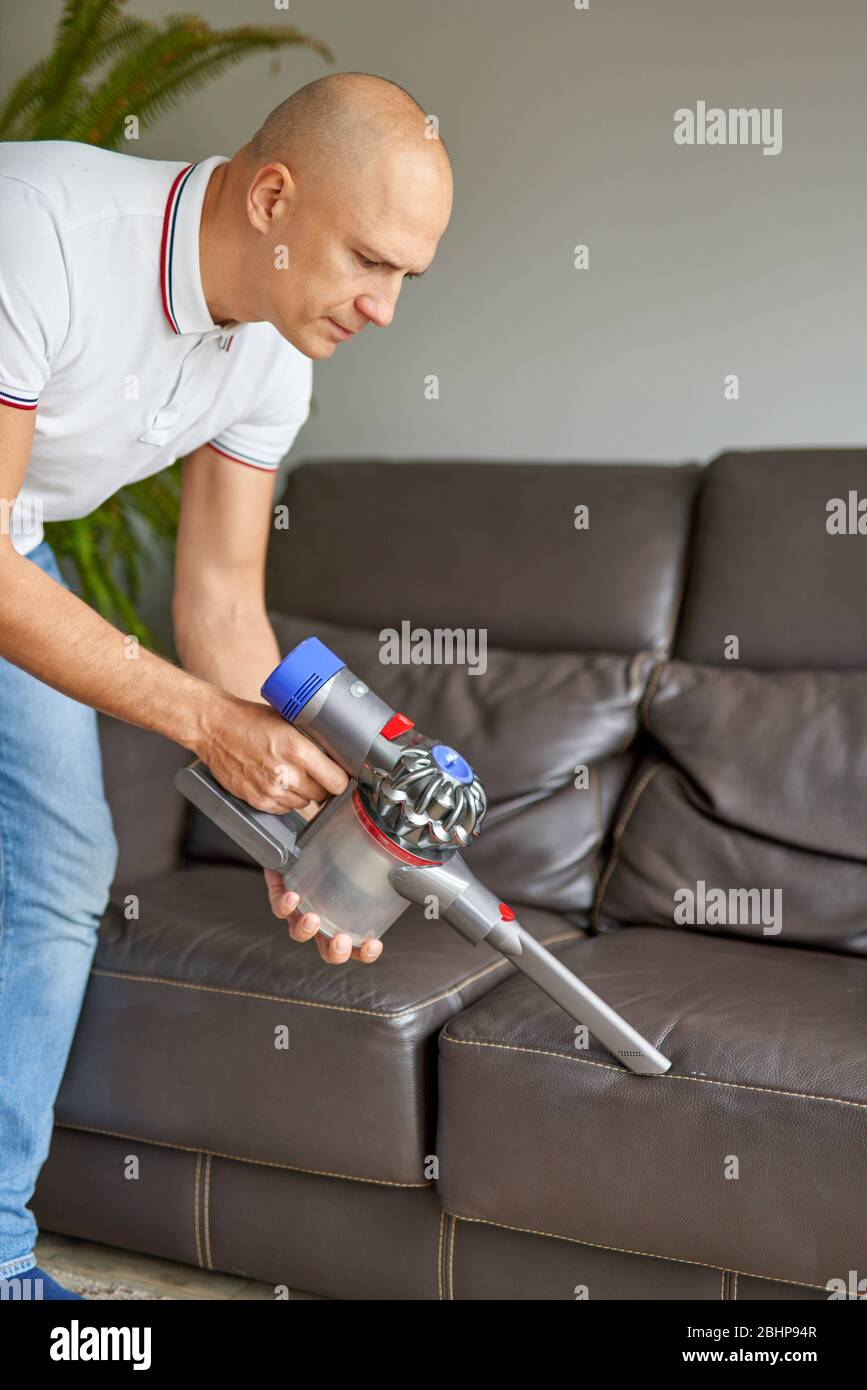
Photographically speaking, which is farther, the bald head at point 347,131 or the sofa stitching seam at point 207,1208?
the sofa stitching seam at point 207,1208

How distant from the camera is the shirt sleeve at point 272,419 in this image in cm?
165

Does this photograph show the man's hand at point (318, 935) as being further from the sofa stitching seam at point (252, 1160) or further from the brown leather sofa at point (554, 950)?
the sofa stitching seam at point (252, 1160)

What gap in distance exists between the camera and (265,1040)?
62.2 inches

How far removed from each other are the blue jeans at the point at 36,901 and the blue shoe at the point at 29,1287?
14 millimetres

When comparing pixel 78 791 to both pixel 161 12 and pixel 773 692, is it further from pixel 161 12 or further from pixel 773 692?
pixel 161 12

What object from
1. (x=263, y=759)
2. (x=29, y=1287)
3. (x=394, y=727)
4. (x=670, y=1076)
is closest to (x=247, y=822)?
(x=263, y=759)

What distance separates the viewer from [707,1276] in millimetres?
1413

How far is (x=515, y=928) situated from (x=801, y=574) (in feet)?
2.91

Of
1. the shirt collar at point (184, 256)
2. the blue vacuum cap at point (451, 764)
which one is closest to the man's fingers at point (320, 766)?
the blue vacuum cap at point (451, 764)

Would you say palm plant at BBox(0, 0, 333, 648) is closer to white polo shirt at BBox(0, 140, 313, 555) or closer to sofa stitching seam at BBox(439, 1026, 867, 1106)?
white polo shirt at BBox(0, 140, 313, 555)

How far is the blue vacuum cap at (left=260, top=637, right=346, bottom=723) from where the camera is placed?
1221mm

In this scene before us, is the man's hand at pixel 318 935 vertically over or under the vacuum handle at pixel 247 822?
under

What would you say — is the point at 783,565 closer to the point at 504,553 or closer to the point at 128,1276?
the point at 504,553

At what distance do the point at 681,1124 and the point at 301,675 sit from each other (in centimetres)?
57
